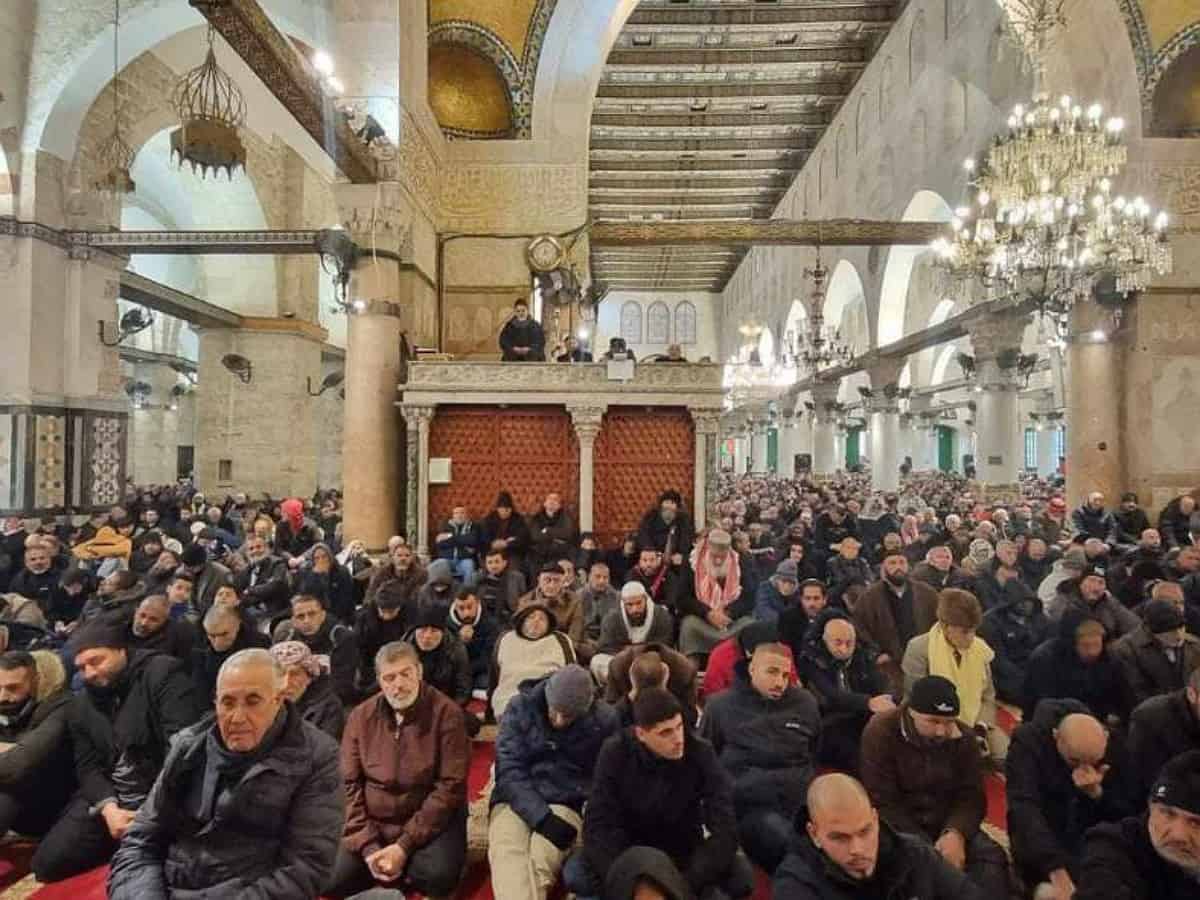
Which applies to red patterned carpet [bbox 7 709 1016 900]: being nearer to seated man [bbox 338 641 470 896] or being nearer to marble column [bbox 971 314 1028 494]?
seated man [bbox 338 641 470 896]

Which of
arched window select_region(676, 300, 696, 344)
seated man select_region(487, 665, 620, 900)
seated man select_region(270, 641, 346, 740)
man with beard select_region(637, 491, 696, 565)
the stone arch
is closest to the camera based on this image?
seated man select_region(487, 665, 620, 900)

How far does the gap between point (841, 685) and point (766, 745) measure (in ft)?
3.05

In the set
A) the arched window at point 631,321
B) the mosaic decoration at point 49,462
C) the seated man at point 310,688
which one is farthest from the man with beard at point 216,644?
the arched window at point 631,321

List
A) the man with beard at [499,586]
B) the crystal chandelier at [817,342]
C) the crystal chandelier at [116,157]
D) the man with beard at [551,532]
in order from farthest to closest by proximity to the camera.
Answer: the crystal chandelier at [817,342], the crystal chandelier at [116,157], the man with beard at [551,532], the man with beard at [499,586]

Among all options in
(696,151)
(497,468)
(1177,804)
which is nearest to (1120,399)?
(497,468)

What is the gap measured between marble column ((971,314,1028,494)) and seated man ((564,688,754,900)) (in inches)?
438

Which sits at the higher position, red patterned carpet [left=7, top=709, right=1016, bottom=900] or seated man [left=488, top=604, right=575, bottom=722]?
seated man [left=488, top=604, right=575, bottom=722]

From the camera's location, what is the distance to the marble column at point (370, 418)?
916cm

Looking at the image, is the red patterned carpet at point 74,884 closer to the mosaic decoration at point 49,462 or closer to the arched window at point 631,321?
the mosaic decoration at point 49,462

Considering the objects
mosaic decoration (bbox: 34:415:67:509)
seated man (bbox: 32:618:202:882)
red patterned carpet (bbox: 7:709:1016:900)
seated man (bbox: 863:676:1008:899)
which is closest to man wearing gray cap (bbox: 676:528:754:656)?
red patterned carpet (bbox: 7:709:1016:900)

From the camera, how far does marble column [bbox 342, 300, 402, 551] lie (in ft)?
30.0

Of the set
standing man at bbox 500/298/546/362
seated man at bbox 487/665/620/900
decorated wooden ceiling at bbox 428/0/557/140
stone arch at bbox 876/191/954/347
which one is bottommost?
seated man at bbox 487/665/620/900

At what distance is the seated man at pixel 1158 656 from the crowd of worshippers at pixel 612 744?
1 centimetres

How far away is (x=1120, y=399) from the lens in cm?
987
